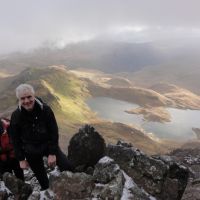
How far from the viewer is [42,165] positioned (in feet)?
47.8

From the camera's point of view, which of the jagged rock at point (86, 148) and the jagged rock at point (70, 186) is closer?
the jagged rock at point (70, 186)

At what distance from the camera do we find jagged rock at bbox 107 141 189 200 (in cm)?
1638

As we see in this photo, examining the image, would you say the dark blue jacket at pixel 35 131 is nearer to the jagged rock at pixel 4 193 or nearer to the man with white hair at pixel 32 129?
the man with white hair at pixel 32 129

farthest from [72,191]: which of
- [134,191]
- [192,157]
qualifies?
[192,157]

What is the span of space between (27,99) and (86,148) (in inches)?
307

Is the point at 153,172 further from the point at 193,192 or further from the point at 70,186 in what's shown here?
the point at 193,192

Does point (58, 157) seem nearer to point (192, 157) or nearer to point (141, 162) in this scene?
point (141, 162)

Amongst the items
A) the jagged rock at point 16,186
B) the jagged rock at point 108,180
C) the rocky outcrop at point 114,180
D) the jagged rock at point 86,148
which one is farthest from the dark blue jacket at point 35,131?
the jagged rock at point 86,148

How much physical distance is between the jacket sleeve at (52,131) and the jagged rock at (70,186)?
2151mm

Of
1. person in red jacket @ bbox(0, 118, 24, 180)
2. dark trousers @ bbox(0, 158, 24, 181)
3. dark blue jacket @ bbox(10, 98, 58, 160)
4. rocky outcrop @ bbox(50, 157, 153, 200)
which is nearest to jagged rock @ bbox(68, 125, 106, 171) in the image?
rocky outcrop @ bbox(50, 157, 153, 200)

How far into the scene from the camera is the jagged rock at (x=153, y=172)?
1638cm

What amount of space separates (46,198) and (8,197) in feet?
4.97

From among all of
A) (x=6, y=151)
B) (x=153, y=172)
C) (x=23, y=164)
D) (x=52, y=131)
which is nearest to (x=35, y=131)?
(x=52, y=131)

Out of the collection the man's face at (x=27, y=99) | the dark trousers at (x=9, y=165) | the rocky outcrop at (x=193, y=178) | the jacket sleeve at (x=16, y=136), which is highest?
the man's face at (x=27, y=99)
